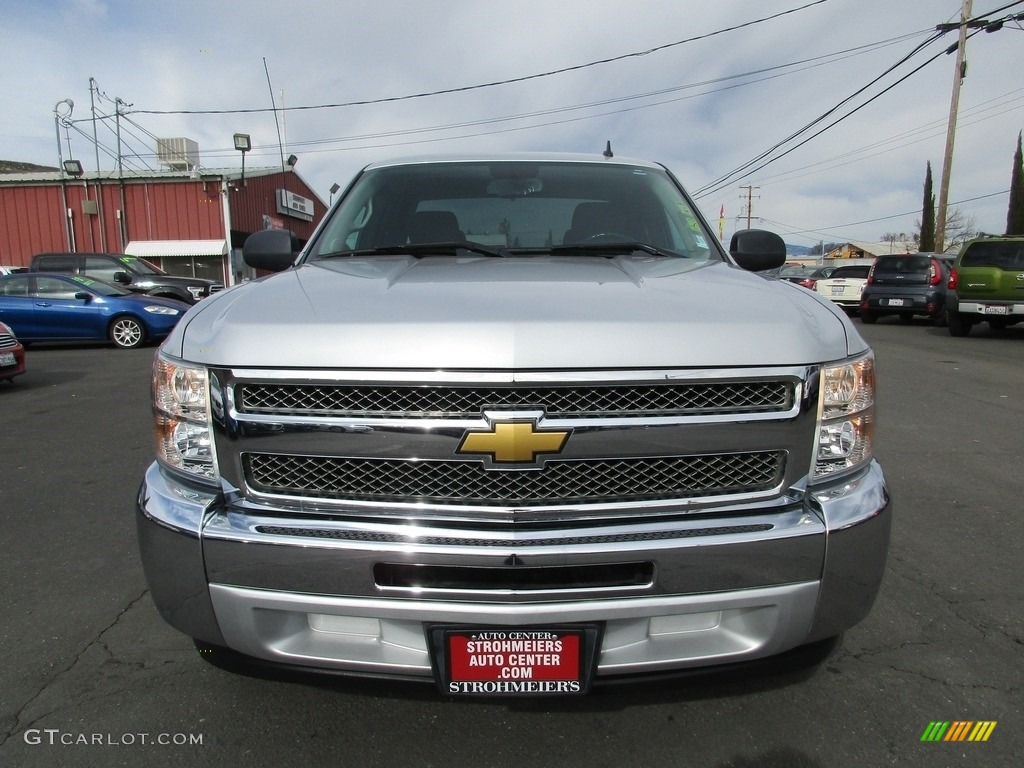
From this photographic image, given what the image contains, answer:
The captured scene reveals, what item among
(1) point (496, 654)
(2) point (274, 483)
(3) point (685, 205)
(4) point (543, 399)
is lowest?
(1) point (496, 654)

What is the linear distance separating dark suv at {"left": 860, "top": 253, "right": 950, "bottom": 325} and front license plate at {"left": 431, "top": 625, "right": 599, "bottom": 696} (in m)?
16.9

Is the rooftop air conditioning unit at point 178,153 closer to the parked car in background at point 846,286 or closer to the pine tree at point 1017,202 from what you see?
the parked car in background at point 846,286

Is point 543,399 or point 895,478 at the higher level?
point 543,399

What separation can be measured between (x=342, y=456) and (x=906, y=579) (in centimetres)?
265

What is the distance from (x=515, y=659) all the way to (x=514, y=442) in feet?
1.75

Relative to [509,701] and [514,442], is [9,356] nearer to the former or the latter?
[509,701]

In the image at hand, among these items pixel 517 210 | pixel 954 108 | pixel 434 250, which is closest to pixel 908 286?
pixel 954 108

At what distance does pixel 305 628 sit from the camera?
5.82 feet

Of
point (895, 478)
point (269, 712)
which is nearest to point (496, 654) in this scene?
point (269, 712)

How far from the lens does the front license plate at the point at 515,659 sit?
5.55 feet

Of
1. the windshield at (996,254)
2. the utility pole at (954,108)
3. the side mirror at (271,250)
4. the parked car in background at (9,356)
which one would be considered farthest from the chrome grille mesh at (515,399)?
the utility pole at (954,108)

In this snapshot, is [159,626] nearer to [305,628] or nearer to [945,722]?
[305,628]

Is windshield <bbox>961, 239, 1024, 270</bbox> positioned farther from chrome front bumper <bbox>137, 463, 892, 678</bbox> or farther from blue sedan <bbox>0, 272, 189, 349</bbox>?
blue sedan <bbox>0, 272, 189, 349</bbox>

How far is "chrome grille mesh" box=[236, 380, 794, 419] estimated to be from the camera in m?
1.69
